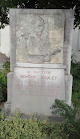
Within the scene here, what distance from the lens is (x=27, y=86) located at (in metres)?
2.67

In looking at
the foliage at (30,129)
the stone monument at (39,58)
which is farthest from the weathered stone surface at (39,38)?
the foliage at (30,129)

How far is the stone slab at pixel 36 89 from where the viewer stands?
8.59ft

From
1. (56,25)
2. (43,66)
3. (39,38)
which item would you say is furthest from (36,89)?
(56,25)

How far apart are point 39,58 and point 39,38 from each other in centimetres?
40

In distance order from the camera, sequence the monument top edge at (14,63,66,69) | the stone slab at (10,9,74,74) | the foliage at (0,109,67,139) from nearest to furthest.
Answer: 1. the foliage at (0,109,67,139)
2. the stone slab at (10,9,74,74)
3. the monument top edge at (14,63,66,69)

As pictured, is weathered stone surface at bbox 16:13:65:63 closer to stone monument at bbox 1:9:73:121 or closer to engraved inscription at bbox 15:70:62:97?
stone monument at bbox 1:9:73:121

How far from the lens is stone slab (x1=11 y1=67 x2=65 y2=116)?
2619 mm

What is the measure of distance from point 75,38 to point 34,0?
480 cm

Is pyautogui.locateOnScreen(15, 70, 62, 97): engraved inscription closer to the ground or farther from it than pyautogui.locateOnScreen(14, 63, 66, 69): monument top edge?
closer to the ground

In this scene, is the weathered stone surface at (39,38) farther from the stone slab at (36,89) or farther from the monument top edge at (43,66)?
the stone slab at (36,89)

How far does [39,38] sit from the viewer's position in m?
2.54

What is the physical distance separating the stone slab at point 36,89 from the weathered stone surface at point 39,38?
0.25 meters

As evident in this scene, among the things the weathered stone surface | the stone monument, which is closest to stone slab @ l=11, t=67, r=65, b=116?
the stone monument

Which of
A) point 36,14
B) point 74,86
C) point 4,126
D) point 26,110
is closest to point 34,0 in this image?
point 36,14
